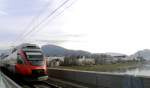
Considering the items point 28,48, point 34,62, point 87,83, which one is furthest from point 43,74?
point 87,83

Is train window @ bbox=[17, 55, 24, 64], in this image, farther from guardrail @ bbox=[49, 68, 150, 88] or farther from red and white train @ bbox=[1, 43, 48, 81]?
guardrail @ bbox=[49, 68, 150, 88]

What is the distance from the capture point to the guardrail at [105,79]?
40.8 feet

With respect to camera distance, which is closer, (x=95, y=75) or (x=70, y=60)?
(x=95, y=75)

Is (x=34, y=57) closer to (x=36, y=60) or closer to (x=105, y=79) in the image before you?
(x=36, y=60)

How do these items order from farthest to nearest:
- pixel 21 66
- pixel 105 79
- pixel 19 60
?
pixel 19 60 → pixel 21 66 → pixel 105 79

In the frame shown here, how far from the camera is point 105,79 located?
1584 cm

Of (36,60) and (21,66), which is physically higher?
(36,60)

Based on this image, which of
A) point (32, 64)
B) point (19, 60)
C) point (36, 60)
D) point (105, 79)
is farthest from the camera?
point (19, 60)

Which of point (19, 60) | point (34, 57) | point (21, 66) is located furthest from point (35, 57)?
point (19, 60)

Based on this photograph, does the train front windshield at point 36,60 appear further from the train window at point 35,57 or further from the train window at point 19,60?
the train window at point 19,60

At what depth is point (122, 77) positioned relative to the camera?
13.9 m

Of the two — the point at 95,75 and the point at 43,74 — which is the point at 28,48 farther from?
the point at 95,75

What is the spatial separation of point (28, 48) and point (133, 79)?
13900 millimetres

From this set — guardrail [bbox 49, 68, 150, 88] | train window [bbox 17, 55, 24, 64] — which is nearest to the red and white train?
train window [bbox 17, 55, 24, 64]
